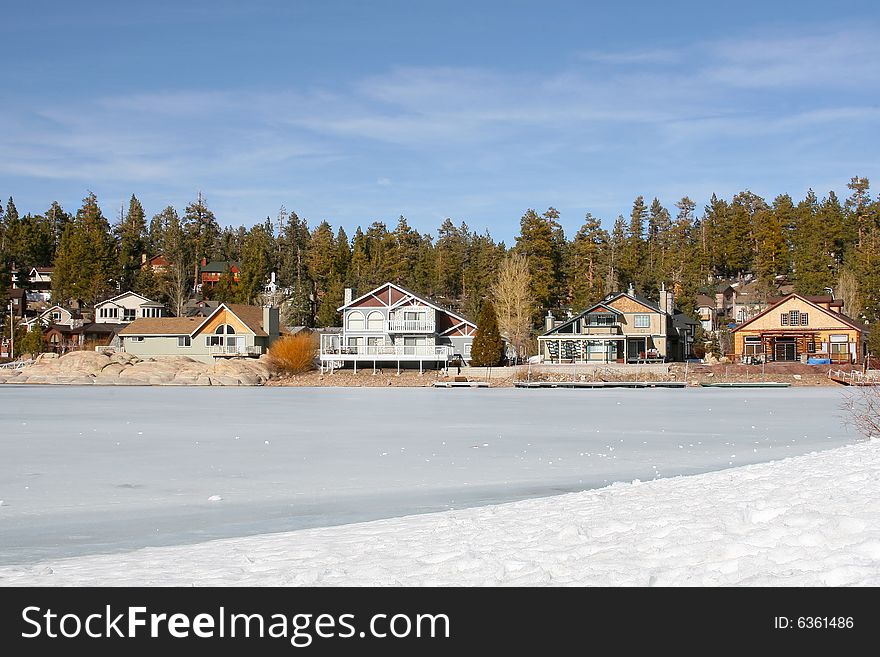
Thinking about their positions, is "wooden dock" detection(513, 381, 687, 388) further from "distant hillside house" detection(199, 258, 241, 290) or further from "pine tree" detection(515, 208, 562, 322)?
"distant hillside house" detection(199, 258, 241, 290)

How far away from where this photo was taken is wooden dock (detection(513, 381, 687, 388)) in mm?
56719

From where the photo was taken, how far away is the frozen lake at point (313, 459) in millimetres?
11461

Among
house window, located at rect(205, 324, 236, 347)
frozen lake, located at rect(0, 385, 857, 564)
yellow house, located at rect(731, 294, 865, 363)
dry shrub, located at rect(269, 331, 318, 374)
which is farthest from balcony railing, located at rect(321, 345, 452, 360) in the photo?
frozen lake, located at rect(0, 385, 857, 564)

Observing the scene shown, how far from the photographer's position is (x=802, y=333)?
70.2 m

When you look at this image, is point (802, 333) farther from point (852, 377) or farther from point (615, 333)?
point (852, 377)

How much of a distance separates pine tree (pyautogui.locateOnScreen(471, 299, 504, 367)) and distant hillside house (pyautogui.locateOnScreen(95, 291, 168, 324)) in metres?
45.2

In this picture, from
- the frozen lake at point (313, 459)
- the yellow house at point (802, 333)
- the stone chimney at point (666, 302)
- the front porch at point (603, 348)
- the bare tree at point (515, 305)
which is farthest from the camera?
the stone chimney at point (666, 302)

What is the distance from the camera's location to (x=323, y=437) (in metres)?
22.9

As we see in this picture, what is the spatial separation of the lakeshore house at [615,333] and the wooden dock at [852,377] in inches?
593

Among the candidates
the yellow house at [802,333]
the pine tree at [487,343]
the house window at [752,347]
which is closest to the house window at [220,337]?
the pine tree at [487,343]

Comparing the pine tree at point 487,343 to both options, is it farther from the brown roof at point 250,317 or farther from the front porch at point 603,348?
the brown roof at point 250,317
